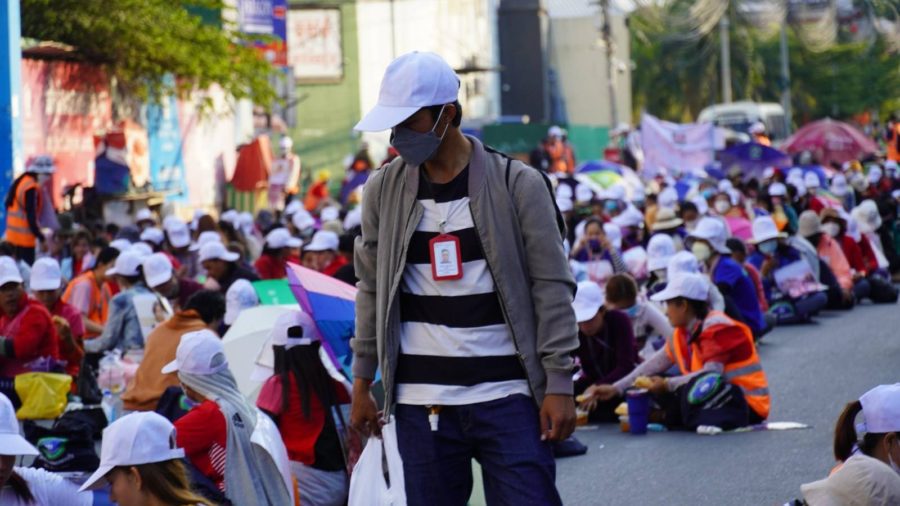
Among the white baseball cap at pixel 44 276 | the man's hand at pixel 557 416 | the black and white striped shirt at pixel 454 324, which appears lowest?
the white baseball cap at pixel 44 276

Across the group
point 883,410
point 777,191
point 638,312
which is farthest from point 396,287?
point 777,191

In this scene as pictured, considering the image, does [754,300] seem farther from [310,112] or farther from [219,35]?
[310,112]

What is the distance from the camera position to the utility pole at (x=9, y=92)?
18438mm

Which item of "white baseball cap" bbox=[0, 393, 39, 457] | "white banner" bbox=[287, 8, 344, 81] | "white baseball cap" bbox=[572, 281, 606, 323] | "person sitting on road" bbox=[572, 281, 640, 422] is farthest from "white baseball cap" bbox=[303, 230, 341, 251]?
"white banner" bbox=[287, 8, 344, 81]

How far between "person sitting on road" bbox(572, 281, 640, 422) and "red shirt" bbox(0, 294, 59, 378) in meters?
3.54

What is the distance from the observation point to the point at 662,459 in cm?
1031

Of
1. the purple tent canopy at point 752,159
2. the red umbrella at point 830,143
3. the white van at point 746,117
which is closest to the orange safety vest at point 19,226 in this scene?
the purple tent canopy at point 752,159

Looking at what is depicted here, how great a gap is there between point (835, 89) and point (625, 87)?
13584 millimetres

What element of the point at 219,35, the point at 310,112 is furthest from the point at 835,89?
the point at 219,35

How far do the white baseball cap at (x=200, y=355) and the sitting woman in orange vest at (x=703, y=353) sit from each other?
158 inches

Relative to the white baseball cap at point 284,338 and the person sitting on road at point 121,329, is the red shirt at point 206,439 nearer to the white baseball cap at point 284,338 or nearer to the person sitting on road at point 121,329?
the white baseball cap at point 284,338

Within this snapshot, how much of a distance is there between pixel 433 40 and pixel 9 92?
3188 cm

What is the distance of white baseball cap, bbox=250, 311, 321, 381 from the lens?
857 centimetres

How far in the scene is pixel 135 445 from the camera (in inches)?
204
